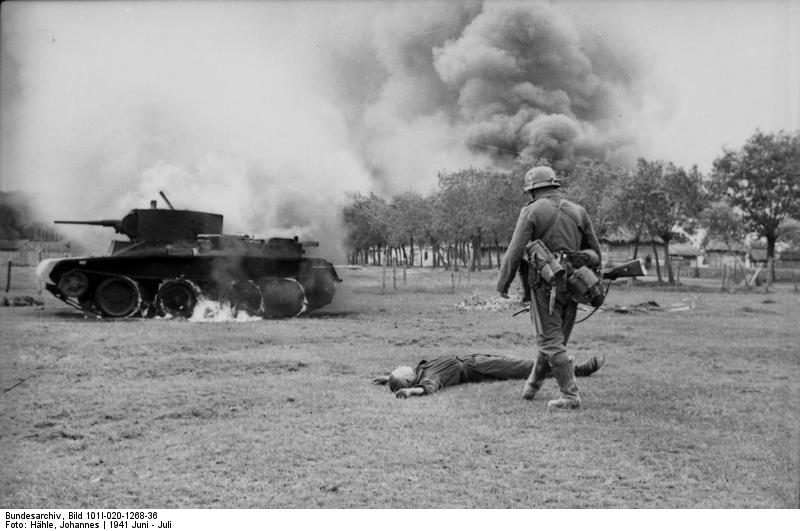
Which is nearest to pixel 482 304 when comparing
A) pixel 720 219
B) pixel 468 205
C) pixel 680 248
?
pixel 468 205

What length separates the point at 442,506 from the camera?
3.35 meters

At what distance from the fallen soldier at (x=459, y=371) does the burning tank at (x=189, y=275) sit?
230 inches

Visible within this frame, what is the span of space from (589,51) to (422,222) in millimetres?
2085

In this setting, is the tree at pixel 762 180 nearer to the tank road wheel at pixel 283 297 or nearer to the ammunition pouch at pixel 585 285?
the ammunition pouch at pixel 585 285

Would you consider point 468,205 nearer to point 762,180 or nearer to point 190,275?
point 762,180

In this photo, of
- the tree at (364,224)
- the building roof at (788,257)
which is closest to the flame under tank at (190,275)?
the tree at (364,224)

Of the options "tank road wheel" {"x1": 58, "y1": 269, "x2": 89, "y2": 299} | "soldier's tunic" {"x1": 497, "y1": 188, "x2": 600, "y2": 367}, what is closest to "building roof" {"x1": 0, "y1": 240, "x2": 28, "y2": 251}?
"tank road wheel" {"x1": 58, "y1": 269, "x2": 89, "y2": 299}

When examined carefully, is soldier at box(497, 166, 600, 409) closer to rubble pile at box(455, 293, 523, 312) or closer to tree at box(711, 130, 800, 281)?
rubble pile at box(455, 293, 523, 312)

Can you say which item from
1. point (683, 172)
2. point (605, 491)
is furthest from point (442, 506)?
point (683, 172)

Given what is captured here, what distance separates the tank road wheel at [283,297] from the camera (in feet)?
38.1

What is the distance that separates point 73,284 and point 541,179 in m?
9.68

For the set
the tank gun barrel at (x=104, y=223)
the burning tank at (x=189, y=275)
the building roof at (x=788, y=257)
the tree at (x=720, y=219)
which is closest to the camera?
the tank gun barrel at (x=104, y=223)

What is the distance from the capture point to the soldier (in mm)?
4859

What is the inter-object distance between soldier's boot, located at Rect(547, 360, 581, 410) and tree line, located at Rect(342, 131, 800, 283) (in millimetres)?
1411
